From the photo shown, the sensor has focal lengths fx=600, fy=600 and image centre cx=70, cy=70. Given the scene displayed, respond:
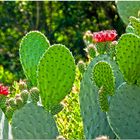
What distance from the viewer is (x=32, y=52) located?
295cm

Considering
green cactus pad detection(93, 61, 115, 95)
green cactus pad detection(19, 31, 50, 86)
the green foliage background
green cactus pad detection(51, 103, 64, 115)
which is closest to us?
green cactus pad detection(93, 61, 115, 95)

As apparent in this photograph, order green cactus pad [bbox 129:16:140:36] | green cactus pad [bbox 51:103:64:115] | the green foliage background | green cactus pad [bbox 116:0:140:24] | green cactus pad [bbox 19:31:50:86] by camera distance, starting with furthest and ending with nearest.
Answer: the green foliage background < green cactus pad [bbox 116:0:140:24] < green cactus pad [bbox 19:31:50:86] < green cactus pad [bbox 129:16:140:36] < green cactus pad [bbox 51:103:64:115]

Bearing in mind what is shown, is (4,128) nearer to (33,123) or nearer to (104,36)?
(33,123)

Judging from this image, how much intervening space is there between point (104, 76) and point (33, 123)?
0.36 m

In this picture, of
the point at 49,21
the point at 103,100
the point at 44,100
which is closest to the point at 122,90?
the point at 103,100

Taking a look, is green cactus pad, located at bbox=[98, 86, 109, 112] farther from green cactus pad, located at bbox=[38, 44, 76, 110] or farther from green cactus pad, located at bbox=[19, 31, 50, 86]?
green cactus pad, located at bbox=[19, 31, 50, 86]

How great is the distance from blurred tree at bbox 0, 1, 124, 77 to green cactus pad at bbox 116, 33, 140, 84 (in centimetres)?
622

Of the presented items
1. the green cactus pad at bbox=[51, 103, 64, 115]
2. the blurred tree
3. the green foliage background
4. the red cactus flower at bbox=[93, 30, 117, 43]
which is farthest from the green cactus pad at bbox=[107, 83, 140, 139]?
the blurred tree

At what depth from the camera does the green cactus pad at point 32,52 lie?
2.90 meters

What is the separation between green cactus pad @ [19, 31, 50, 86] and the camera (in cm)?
290

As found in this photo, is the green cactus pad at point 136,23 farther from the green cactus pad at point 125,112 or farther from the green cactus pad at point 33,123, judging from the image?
the green cactus pad at point 33,123

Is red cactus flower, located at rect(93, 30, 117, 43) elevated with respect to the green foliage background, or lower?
lower

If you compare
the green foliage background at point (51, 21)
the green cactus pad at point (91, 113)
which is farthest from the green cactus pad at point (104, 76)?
the green foliage background at point (51, 21)

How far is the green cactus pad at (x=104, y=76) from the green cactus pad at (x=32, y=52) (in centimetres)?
44
